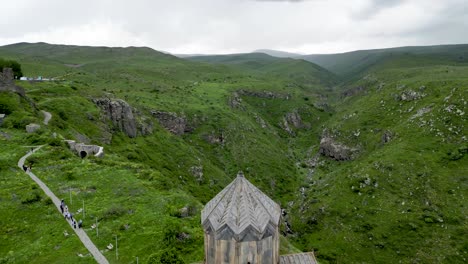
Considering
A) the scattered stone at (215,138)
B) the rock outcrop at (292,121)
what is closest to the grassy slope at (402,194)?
the scattered stone at (215,138)

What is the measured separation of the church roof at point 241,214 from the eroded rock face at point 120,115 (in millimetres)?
51555

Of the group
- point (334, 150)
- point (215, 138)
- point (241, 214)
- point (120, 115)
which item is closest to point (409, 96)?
point (334, 150)

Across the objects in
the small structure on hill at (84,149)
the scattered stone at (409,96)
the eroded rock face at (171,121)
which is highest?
the scattered stone at (409,96)

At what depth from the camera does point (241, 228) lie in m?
18.4

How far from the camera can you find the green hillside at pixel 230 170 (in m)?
31.2

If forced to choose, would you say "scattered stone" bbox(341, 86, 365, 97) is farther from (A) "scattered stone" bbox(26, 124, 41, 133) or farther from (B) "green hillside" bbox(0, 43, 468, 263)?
(A) "scattered stone" bbox(26, 124, 41, 133)

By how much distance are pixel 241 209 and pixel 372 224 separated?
47.6m

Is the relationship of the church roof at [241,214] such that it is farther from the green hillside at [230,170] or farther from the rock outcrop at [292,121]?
the rock outcrop at [292,121]

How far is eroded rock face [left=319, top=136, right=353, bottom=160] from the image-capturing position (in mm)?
88725

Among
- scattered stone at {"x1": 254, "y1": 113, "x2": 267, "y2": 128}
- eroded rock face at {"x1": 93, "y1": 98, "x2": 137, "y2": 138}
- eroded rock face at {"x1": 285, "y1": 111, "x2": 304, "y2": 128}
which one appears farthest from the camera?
eroded rock face at {"x1": 285, "y1": 111, "x2": 304, "y2": 128}

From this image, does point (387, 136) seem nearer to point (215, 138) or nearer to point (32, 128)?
point (215, 138)

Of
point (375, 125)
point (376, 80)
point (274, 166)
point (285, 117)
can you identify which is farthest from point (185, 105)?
point (376, 80)

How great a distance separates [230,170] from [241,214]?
6261 cm

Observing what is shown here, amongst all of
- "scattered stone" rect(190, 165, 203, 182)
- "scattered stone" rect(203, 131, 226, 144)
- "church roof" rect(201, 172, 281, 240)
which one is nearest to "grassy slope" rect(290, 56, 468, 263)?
"scattered stone" rect(190, 165, 203, 182)
